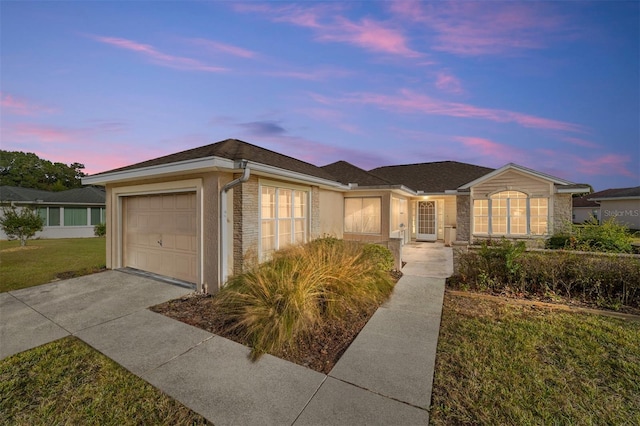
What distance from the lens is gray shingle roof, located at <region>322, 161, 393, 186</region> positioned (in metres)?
11.8

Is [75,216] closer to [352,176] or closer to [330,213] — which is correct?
[330,213]

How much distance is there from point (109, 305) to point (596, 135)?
79.4ft

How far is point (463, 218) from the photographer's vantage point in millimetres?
13547

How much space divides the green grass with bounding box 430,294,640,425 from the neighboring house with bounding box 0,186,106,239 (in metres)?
27.0

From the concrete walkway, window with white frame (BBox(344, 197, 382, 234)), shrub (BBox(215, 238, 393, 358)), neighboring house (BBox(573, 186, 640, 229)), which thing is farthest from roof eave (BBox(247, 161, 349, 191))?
neighboring house (BBox(573, 186, 640, 229))

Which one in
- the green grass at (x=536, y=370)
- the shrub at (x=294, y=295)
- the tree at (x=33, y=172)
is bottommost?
the green grass at (x=536, y=370)

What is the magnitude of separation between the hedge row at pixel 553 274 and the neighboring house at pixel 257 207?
2535 millimetres

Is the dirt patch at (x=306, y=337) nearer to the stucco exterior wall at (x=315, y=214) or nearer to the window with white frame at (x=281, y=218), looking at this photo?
the window with white frame at (x=281, y=218)

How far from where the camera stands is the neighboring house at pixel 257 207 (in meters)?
6.23

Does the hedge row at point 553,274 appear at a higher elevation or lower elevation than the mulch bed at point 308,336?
higher

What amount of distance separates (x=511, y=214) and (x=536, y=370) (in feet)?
39.3

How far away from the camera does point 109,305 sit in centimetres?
554

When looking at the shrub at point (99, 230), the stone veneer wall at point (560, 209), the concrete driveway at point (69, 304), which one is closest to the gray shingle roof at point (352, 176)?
the stone veneer wall at point (560, 209)

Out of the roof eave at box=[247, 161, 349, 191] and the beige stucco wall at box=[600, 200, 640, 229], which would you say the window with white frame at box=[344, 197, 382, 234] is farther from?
the beige stucco wall at box=[600, 200, 640, 229]
